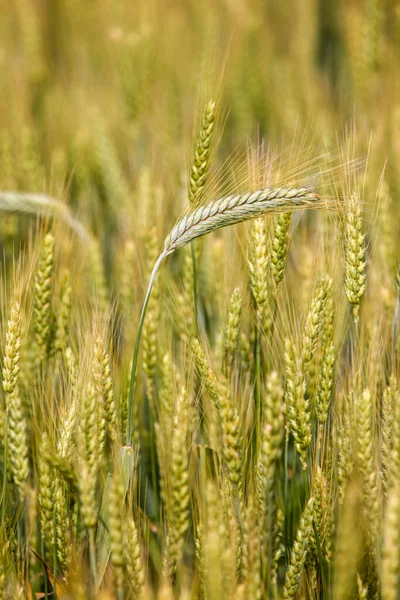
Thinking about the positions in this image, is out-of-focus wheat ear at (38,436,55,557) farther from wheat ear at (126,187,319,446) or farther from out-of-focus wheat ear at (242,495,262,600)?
out-of-focus wheat ear at (242,495,262,600)

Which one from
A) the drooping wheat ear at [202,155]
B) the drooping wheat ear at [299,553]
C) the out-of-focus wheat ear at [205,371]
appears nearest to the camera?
the drooping wheat ear at [299,553]

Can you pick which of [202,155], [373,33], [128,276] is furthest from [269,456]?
[373,33]

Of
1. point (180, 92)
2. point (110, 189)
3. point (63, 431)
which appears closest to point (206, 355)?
point (63, 431)

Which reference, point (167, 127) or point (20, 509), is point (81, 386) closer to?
point (20, 509)

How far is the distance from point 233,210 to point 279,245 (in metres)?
0.16

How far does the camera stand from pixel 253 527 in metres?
1.17

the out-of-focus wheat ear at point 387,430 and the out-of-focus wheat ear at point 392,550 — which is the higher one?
the out-of-focus wheat ear at point 387,430

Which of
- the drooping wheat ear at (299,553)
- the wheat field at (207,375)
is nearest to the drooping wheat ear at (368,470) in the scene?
the wheat field at (207,375)

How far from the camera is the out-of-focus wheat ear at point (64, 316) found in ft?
5.50

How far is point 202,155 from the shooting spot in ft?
4.89

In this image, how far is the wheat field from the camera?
1.21 meters

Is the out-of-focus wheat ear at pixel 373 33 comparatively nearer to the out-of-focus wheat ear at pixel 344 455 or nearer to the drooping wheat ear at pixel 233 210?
the drooping wheat ear at pixel 233 210

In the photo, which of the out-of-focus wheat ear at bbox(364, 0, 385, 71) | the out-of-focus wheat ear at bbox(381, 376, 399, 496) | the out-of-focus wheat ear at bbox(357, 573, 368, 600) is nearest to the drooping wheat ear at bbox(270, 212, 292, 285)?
the out-of-focus wheat ear at bbox(381, 376, 399, 496)

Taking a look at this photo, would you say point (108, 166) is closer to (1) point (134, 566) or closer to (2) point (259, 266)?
(2) point (259, 266)
